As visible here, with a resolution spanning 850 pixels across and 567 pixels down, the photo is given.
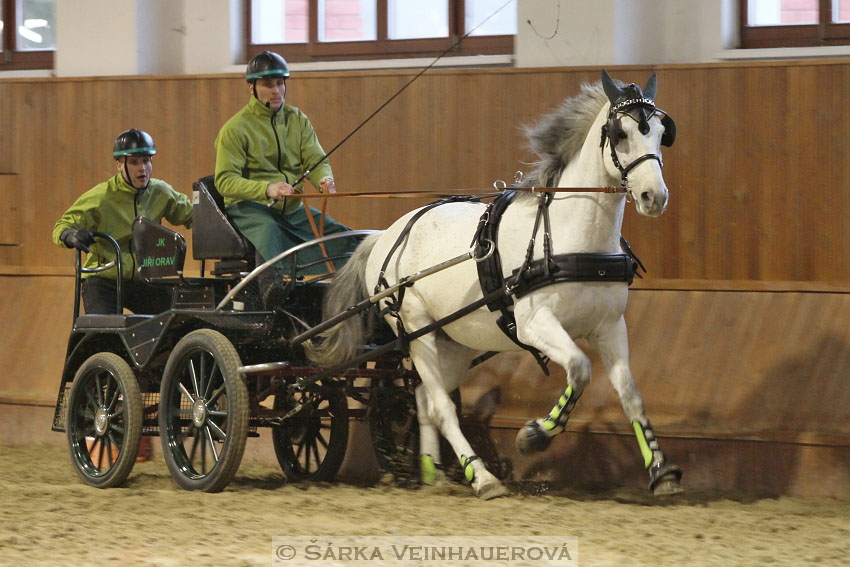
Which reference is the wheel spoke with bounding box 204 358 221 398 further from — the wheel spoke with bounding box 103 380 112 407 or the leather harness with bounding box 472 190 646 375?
the leather harness with bounding box 472 190 646 375

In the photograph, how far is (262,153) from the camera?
561 centimetres

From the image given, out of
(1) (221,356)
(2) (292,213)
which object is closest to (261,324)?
(1) (221,356)

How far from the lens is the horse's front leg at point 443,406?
194 inches

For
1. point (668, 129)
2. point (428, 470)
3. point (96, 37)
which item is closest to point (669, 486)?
point (428, 470)

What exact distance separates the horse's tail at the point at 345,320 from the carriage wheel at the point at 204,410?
371 mm

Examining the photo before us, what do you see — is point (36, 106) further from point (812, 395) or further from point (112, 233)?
point (812, 395)

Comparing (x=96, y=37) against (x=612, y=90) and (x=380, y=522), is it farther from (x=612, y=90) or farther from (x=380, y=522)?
(x=380, y=522)

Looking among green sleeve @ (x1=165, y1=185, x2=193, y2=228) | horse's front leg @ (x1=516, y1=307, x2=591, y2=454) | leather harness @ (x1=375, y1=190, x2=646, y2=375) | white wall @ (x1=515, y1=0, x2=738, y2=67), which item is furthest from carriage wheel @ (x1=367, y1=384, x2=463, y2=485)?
white wall @ (x1=515, y1=0, x2=738, y2=67)

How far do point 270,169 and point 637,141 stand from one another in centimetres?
196

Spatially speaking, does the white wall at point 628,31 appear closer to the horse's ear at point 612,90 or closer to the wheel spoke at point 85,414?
the horse's ear at point 612,90

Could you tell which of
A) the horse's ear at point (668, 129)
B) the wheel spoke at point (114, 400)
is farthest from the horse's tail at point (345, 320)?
the horse's ear at point (668, 129)

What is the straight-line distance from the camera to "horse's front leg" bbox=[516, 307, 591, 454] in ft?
14.7

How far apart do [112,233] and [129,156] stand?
41cm

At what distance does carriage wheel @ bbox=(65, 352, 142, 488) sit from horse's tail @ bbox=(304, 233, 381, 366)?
35.3 inches
